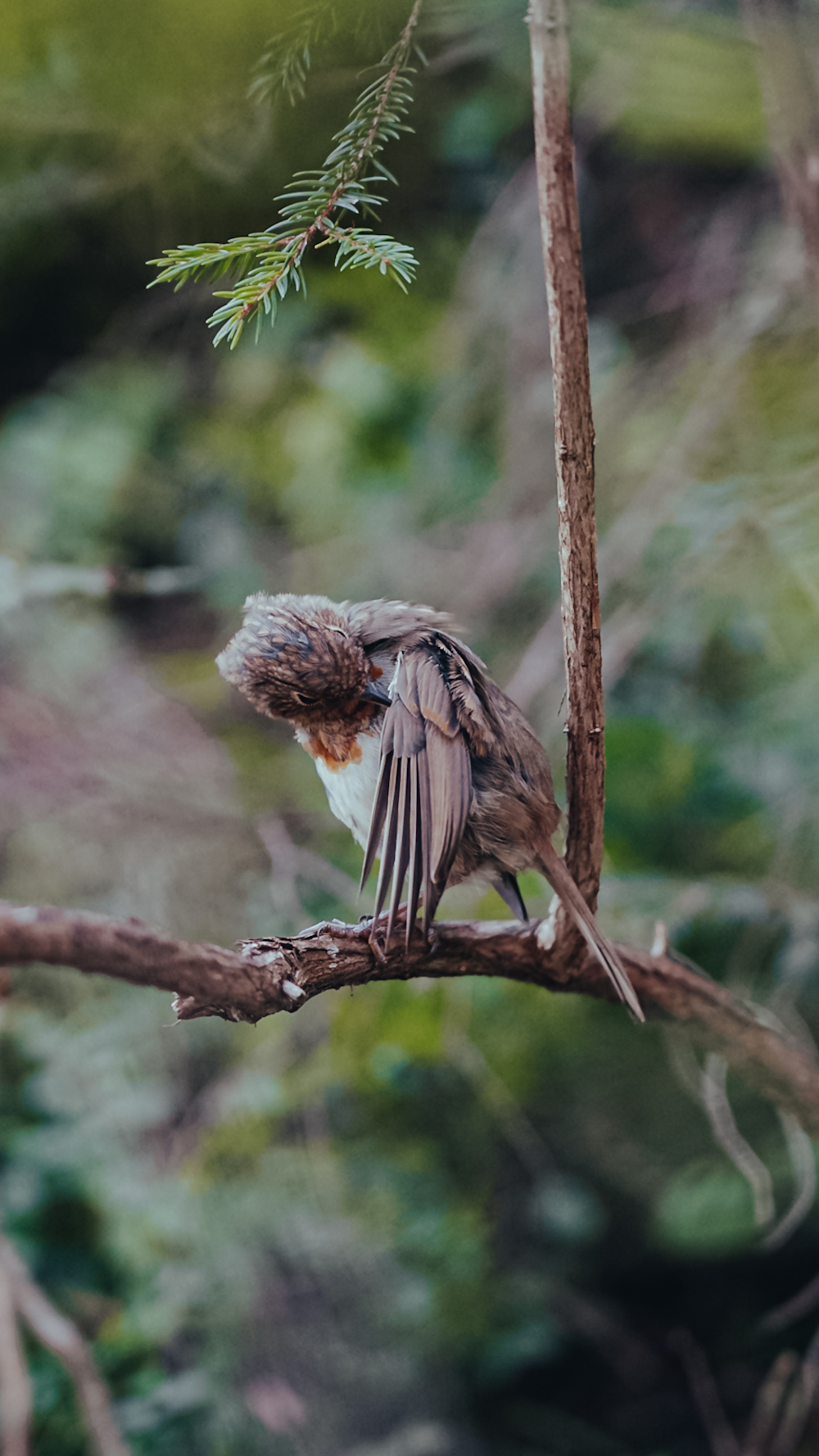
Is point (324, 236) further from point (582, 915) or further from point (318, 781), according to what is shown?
point (318, 781)

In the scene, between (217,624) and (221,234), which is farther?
(217,624)

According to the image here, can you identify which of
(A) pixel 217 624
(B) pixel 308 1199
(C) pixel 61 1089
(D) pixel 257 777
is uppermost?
(A) pixel 217 624

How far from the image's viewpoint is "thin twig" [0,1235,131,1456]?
4.92 ft

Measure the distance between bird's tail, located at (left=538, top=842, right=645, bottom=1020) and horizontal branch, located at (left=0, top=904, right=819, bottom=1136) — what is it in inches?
2.6

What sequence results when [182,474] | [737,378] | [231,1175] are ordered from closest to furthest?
[231,1175]
[737,378]
[182,474]

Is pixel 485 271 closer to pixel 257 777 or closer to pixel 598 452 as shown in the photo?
pixel 598 452

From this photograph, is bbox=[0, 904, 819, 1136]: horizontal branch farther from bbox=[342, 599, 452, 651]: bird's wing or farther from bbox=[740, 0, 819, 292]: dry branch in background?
bbox=[740, 0, 819, 292]: dry branch in background

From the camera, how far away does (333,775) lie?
114 cm

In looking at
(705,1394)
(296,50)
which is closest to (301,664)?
(296,50)

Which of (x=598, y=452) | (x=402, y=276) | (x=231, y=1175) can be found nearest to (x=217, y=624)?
(x=598, y=452)

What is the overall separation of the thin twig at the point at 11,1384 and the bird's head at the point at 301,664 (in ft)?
3.65

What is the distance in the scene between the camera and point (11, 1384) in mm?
1469

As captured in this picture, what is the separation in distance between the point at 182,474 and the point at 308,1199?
1.59 m

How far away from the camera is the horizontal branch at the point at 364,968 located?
2.04ft
